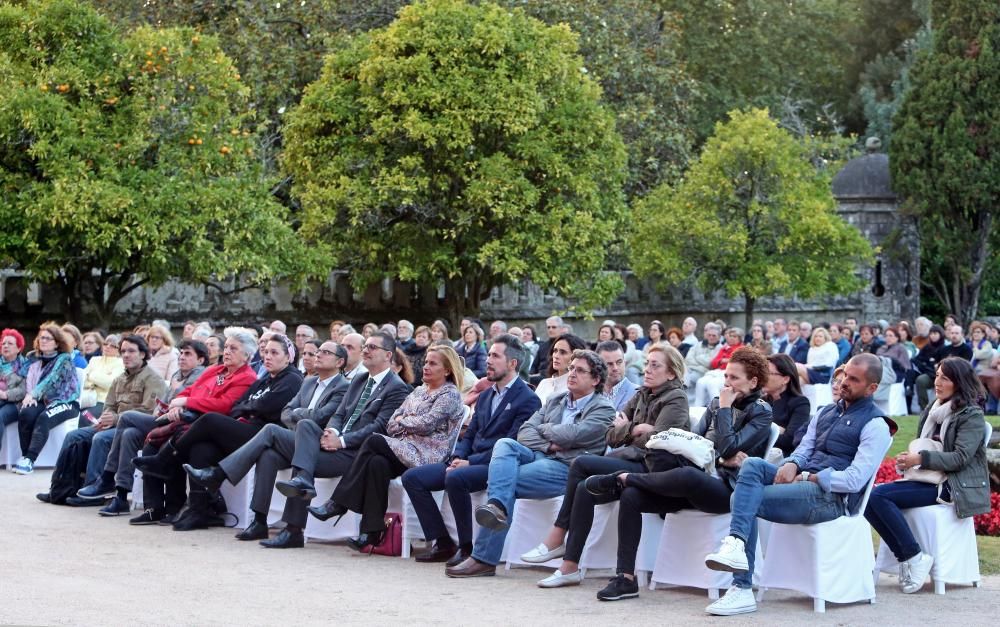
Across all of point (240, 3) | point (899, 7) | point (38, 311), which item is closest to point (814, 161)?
point (899, 7)

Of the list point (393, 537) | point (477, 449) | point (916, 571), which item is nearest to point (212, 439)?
point (393, 537)

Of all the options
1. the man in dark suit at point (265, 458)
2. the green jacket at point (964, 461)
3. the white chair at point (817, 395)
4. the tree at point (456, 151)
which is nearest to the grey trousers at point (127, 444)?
the man in dark suit at point (265, 458)

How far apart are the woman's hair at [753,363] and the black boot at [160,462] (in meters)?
4.80

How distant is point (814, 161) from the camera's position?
38.8 m

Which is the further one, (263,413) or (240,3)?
(240,3)

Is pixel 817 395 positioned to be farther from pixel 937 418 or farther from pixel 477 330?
pixel 937 418

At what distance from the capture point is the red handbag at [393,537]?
414 inches

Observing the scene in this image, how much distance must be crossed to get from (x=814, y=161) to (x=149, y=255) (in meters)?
22.0

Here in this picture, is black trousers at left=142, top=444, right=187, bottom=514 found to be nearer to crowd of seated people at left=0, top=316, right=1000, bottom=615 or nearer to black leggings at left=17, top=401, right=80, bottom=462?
crowd of seated people at left=0, top=316, right=1000, bottom=615

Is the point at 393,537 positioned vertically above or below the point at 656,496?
below

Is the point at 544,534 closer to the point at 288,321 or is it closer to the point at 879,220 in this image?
the point at 288,321

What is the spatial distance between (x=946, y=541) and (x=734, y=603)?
62.3 inches

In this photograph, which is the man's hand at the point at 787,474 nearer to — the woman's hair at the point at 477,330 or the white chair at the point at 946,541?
the white chair at the point at 946,541

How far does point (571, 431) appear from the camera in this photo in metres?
9.85
